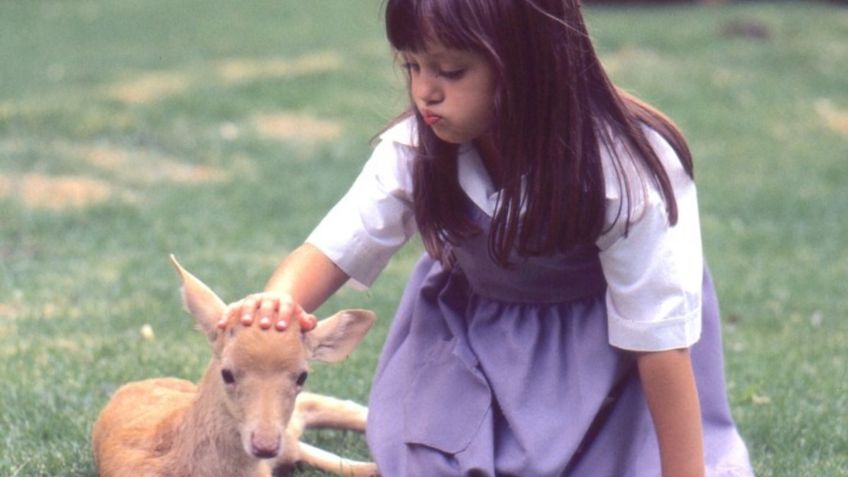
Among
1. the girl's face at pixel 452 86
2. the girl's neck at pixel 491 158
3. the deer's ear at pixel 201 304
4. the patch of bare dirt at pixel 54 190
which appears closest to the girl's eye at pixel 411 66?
the girl's face at pixel 452 86

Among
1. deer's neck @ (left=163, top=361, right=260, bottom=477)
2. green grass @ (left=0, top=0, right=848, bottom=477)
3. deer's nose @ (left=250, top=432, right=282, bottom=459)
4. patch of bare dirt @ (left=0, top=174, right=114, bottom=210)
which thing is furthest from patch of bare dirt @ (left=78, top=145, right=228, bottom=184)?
deer's nose @ (left=250, top=432, right=282, bottom=459)

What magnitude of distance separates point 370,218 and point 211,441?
750 millimetres

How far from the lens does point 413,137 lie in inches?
161

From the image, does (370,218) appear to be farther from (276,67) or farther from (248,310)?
(276,67)

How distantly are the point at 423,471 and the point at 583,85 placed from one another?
3.67ft

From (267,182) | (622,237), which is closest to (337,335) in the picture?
(622,237)

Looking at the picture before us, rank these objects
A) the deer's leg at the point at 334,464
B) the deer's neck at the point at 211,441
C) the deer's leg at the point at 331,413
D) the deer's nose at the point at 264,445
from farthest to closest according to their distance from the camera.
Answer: the deer's leg at the point at 331,413, the deer's leg at the point at 334,464, the deer's neck at the point at 211,441, the deer's nose at the point at 264,445

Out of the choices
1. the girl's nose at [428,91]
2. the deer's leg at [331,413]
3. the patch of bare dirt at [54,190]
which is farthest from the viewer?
the patch of bare dirt at [54,190]

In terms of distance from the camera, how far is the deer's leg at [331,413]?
478 cm

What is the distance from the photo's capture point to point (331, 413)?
15.8ft

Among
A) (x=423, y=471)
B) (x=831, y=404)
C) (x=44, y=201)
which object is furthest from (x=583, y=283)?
(x=44, y=201)

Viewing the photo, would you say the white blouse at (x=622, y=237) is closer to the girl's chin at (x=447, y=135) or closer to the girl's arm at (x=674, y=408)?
the girl's arm at (x=674, y=408)

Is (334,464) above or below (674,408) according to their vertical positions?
below

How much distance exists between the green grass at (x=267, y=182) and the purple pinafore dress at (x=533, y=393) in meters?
0.57
